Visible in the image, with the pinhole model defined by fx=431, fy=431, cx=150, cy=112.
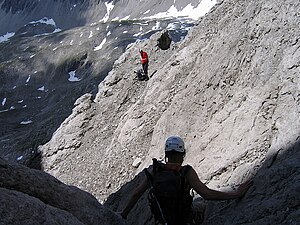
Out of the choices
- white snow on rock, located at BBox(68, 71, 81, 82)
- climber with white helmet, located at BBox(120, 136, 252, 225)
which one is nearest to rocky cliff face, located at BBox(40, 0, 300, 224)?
climber with white helmet, located at BBox(120, 136, 252, 225)

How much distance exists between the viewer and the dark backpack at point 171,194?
7449mm

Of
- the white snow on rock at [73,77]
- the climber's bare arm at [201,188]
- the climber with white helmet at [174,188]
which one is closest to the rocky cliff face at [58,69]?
the white snow on rock at [73,77]

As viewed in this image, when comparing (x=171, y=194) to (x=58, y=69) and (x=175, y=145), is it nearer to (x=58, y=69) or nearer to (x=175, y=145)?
(x=175, y=145)

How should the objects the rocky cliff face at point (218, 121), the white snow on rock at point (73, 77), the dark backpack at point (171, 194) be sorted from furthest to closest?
the white snow on rock at point (73, 77) < the rocky cliff face at point (218, 121) < the dark backpack at point (171, 194)

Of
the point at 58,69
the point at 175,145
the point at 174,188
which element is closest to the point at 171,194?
the point at 174,188

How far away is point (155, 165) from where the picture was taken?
7703 mm

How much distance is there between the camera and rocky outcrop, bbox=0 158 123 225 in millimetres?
7656

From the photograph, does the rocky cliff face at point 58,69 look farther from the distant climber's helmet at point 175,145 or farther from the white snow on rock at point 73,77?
the distant climber's helmet at point 175,145

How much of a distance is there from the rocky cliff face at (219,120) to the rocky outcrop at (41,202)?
2773 mm

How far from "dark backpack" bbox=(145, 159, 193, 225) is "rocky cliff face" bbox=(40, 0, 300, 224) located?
145 cm

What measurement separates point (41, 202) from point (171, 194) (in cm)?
280

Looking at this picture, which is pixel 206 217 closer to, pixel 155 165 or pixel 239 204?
pixel 239 204

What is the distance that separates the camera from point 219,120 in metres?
15.8

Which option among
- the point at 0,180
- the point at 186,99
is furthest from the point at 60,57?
the point at 0,180
